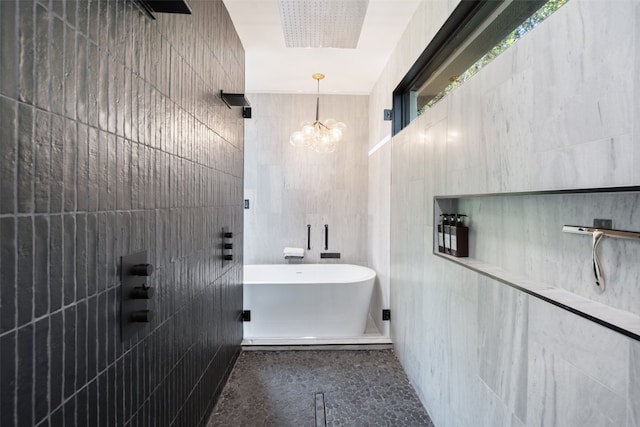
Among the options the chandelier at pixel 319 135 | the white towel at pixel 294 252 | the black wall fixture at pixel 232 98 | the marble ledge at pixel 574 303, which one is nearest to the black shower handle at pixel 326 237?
the white towel at pixel 294 252

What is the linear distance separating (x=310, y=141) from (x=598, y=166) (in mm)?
3041

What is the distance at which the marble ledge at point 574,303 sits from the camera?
29.7 inches

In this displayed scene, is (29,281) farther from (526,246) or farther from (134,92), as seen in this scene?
(526,246)

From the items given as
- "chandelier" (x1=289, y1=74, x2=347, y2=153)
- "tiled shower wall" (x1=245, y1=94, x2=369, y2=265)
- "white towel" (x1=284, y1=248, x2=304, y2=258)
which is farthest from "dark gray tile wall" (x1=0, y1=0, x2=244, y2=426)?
"tiled shower wall" (x1=245, y1=94, x2=369, y2=265)

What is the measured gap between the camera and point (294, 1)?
6.93ft

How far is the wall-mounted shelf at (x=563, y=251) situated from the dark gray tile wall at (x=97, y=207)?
4.23 feet

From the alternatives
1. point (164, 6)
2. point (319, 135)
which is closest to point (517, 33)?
point (164, 6)

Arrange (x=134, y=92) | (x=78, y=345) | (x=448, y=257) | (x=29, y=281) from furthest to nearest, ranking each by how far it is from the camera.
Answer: (x=448, y=257)
(x=134, y=92)
(x=78, y=345)
(x=29, y=281)

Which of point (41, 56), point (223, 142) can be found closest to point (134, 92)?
point (41, 56)

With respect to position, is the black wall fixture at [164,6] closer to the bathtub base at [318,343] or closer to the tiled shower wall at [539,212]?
the tiled shower wall at [539,212]

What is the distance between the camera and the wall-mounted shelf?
821 millimetres

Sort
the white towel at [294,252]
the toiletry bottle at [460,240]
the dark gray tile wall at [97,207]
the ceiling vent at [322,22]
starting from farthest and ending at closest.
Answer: the white towel at [294,252], the ceiling vent at [322,22], the toiletry bottle at [460,240], the dark gray tile wall at [97,207]

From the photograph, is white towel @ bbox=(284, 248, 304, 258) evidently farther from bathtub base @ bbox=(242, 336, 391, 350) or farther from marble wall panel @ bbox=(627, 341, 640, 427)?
marble wall panel @ bbox=(627, 341, 640, 427)

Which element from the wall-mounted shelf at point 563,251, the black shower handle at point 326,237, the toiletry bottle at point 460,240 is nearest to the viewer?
the wall-mounted shelf at point 563,251
